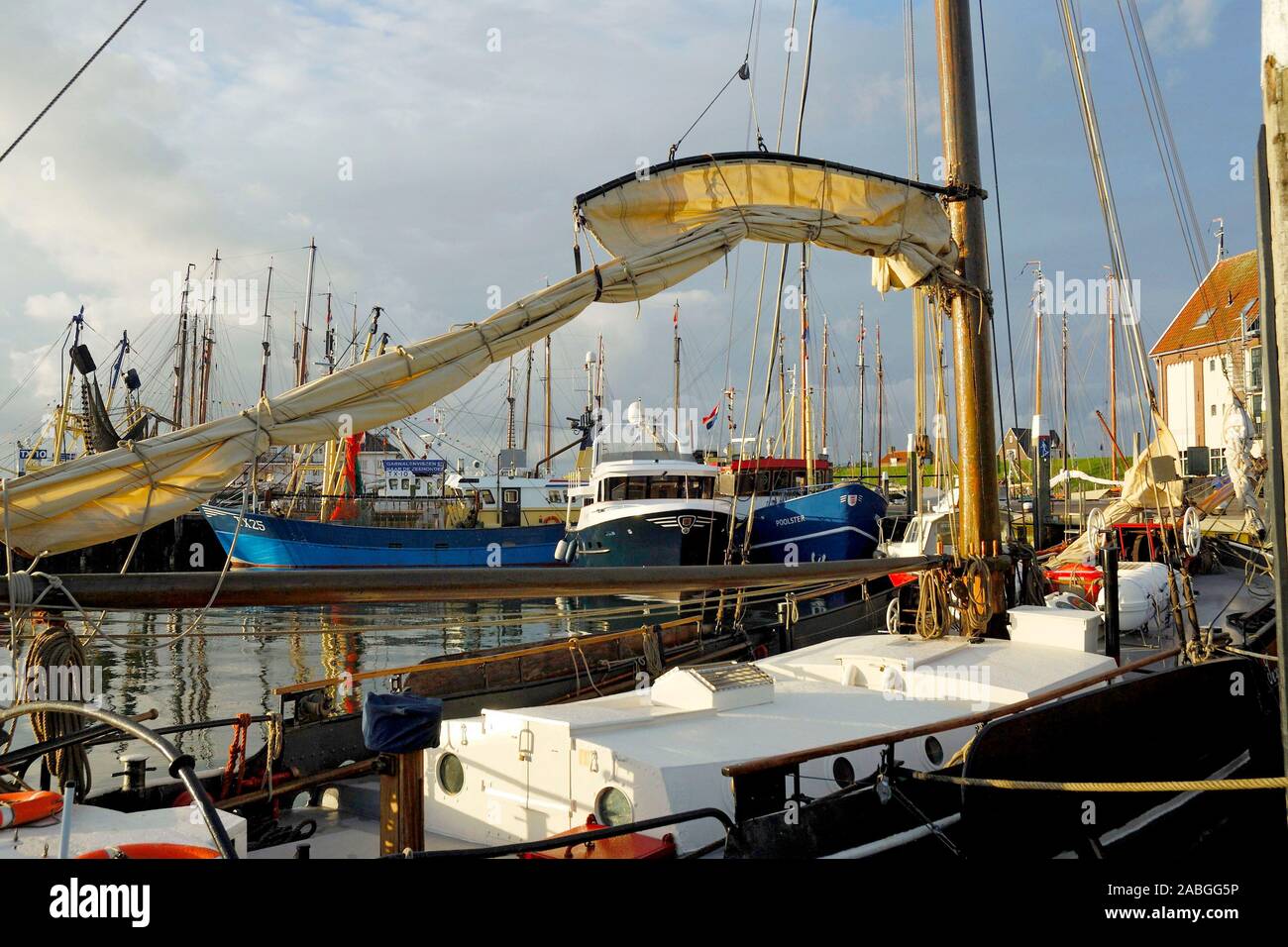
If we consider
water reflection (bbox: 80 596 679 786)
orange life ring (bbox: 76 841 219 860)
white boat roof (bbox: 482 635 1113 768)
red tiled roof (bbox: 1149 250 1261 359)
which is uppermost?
red tiled roof (bbox: 1149 250 1261 359)

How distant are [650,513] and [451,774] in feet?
78.4

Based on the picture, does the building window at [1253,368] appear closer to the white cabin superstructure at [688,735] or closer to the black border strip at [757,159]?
the black border strip at [757,159]

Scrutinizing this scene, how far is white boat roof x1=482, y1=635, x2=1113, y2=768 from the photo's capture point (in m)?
5.48

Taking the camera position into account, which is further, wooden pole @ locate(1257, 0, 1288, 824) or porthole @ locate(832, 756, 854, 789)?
porthole @ locate(832, 756, 854, 789)

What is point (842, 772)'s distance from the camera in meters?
5.60

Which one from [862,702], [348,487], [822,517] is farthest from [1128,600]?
[348,487]

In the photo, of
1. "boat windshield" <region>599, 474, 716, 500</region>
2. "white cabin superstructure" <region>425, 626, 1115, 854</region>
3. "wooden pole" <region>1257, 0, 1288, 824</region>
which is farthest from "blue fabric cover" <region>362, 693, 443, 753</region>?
"boat windshield" <region>599, 474, 716, 500</region>

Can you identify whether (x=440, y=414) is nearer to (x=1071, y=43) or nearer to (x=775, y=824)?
(x=1071, y=43)

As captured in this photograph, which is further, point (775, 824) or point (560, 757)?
point (560, 757)

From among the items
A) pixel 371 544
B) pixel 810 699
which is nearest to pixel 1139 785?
pixel 810 699

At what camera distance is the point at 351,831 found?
681cm

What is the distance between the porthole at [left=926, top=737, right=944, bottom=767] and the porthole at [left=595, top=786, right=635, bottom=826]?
2.22 metres

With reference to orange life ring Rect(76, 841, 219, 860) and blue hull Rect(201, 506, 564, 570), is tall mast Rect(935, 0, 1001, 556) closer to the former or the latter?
orange life ring Rect(76, 841, 219, 860)
